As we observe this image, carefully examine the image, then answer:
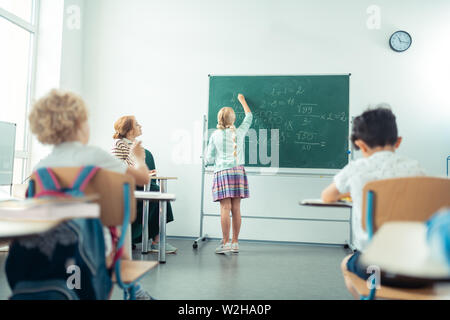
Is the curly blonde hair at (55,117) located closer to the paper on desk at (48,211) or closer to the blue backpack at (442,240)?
the paper on desk at (48,211)

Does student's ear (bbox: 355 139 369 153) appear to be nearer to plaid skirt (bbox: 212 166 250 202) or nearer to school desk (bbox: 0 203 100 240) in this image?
school desk (bbox: 0 203 100 240)

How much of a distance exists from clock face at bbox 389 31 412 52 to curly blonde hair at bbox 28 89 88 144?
157 inches

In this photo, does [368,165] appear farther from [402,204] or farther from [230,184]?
[230,184]

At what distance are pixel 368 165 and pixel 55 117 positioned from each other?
121cm

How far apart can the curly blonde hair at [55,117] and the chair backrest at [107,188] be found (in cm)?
17

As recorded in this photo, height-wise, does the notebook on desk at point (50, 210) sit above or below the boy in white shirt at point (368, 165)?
below

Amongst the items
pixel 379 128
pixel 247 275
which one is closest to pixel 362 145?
pixel 379 128

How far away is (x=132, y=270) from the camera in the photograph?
1.53 metres

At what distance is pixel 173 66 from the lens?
15.7 ft

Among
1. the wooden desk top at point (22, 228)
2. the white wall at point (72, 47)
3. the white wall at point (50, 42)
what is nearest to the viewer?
the wooden desk top at point (22, 228)

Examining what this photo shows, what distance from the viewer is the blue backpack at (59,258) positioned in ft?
4.10

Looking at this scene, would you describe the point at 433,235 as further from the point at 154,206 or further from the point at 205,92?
the point at 205,92

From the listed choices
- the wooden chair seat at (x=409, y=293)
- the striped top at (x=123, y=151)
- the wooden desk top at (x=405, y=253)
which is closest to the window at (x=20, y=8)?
the striped top at (x=123, y=151)

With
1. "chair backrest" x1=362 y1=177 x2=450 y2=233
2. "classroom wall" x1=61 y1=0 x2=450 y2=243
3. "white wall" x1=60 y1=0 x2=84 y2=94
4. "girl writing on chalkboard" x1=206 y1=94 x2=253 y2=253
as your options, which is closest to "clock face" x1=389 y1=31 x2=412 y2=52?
"classroom wall" x1=61 y1=0 x2=450 y2=243
